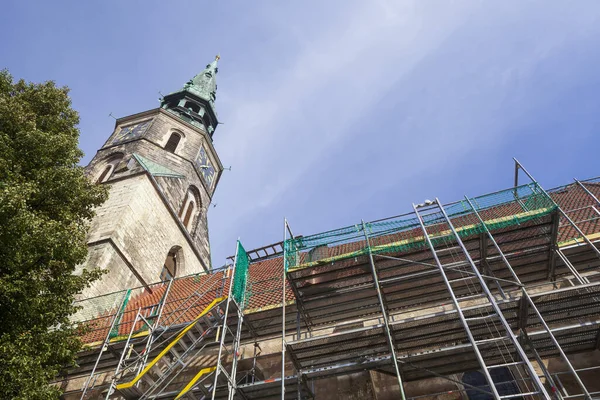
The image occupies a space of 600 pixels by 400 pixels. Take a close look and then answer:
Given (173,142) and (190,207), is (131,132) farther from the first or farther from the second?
(190,207)

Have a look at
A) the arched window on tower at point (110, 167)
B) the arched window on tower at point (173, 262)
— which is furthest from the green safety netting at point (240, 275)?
the arched window on tower at point (110, 167)

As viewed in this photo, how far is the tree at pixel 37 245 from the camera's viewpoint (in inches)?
251

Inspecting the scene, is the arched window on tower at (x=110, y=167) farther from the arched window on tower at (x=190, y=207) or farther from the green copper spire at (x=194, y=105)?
the green copper spire at (x=194, y=105)

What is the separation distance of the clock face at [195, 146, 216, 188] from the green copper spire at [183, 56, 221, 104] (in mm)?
6598

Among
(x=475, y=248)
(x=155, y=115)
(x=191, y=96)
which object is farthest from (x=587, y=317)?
(x=191, y=96)

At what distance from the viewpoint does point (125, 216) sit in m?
16.1

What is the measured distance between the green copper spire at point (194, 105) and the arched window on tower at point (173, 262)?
10.1 m

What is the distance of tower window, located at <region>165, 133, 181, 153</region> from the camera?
23.6m

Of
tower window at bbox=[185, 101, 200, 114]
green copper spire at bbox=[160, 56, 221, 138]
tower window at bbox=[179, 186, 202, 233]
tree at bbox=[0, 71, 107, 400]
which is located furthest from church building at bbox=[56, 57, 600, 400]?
tower window at bbox=[185, 101, 200, 114]

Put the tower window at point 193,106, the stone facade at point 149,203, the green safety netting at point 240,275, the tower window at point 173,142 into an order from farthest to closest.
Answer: the tower window at point 193,106 < the tower window at point 173,142 < the stone facade at point 149,203 < the green safety netting at point 240,275

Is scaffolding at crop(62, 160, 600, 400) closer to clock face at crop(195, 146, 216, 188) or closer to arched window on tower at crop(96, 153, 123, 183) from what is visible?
arched window on tower at crop(96, 153, 123, 183)

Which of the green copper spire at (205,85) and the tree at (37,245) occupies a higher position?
the green copper spire at (205,85)

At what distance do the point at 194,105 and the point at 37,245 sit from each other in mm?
24208

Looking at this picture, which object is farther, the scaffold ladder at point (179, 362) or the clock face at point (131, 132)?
the clock face at point (131, 132)
